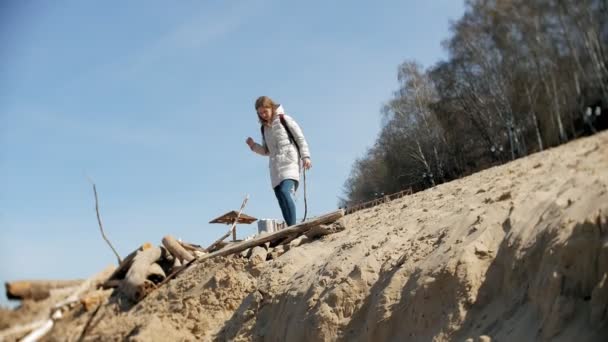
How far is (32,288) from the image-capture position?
19.2 ft

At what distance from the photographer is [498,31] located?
1455 cm

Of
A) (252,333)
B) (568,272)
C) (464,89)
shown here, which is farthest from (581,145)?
(464,89)

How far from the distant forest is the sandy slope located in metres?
1.52

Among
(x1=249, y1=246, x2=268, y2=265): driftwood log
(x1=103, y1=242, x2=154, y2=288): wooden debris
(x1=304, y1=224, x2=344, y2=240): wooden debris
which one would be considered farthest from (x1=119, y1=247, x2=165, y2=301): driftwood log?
(x1=304, y1=224, x2=344, y2=240): wooden debris

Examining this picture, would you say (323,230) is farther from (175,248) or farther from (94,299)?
(94,299)

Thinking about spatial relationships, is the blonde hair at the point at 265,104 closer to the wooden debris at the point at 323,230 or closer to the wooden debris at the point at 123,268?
the wooden debris at the point at 323,230

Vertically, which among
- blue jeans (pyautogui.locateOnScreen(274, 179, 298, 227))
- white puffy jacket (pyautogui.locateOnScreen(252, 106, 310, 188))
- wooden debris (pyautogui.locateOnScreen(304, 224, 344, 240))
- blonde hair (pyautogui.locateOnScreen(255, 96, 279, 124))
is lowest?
wooden debris (pyautogui.locateOnScreen(304, 224, 344, 240))

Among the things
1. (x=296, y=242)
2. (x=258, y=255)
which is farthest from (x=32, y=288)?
(x=296, y=242)

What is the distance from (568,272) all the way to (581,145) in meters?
1.97

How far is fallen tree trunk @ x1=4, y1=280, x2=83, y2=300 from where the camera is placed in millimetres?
5719

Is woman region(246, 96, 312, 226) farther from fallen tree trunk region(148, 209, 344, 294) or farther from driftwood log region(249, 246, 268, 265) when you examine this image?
driftwood log region(249, 246, 268, 265)

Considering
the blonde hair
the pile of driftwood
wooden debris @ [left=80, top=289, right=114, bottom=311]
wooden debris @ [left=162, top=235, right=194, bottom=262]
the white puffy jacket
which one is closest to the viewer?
the pile of driftwood

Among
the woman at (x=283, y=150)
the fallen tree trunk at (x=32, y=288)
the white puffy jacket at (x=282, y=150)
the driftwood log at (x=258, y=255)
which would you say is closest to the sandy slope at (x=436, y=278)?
Answer: the driftwood log at (x=258, y=255)

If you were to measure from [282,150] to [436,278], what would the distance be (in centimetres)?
340
